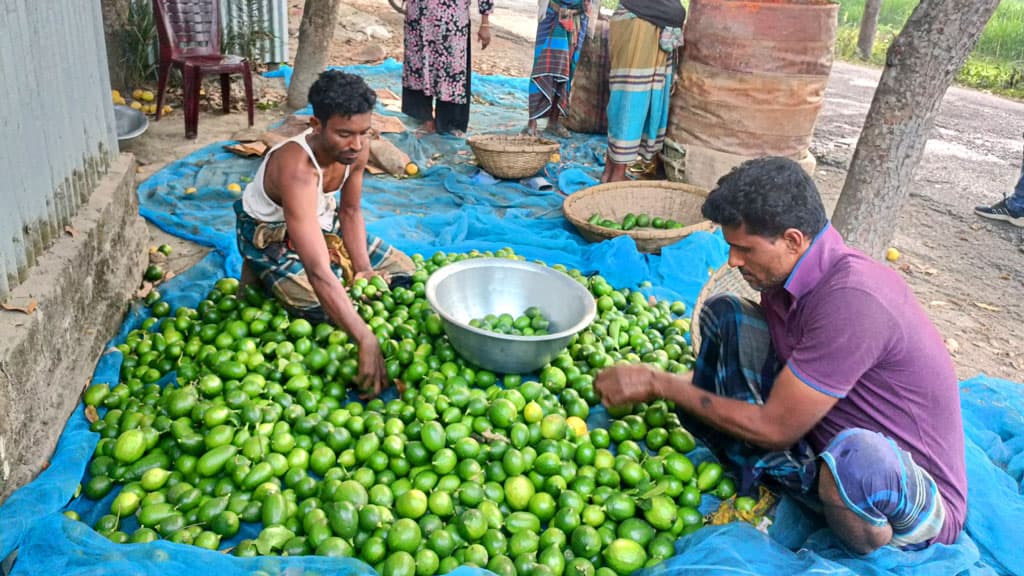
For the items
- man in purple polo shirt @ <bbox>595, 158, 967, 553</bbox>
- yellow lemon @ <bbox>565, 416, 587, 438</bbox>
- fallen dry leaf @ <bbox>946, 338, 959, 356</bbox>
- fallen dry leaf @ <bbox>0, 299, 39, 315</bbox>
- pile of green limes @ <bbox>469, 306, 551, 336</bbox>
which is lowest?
fallen dry leaf @ <bbox>946, 338, 959, 356</bbox>

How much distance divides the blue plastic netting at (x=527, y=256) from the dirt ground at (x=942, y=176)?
0.61 meters

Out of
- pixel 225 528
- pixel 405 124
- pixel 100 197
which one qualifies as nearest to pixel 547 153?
pixel 405 124

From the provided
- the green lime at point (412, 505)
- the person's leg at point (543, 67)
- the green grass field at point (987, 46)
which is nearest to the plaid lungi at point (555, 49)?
the person's leg at point (543, 67)

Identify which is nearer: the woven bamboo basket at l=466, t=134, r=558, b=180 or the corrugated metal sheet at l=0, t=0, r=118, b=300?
the corrugated metal sheet at l=0, t=0, r=118, b=300

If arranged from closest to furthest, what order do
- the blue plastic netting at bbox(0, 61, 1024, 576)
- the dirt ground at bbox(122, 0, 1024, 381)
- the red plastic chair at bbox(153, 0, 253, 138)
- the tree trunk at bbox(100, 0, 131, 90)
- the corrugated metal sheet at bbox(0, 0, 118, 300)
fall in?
the blue plastic netting at bbox(0, 61, 1024, 576) → the corrugated metal sheet at bbox(0, 0, 118, 300) → the dirt ground at bbox(122, 0, 1024, 381) → the red plastic chair at bbox(153, 0, 253, 138) → the tree trunk at bbox(100, 0, 131, 90)

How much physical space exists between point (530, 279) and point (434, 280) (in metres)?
0.55

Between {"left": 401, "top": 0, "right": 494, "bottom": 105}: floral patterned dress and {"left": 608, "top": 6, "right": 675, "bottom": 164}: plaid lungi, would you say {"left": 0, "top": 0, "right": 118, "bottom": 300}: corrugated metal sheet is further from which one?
{"left": 608, "top": 6, "right": 675, "bottom": 164}: plaid lungi

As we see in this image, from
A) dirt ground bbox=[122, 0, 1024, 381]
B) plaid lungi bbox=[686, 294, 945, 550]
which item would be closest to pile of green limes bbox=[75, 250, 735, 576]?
plaid lungi bbox=[686, 294, 945, 550]

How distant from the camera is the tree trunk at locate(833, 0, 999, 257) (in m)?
4.11

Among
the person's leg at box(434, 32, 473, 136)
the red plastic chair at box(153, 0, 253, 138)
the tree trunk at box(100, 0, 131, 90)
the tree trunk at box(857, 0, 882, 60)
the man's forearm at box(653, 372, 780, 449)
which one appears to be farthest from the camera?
the tree trunk at box(857, 0, 882, 60)

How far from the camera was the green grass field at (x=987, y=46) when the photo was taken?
549 inches

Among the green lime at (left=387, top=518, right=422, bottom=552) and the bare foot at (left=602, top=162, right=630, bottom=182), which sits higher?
the bare foot at (left=602, top=162, right=630, bottom=182)

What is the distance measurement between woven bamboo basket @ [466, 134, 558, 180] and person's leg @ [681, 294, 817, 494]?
375 centimetres

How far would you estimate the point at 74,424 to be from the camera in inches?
122
